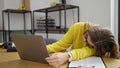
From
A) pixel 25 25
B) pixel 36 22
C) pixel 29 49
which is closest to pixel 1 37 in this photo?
pixel 25 25

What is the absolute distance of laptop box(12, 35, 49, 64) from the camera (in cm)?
95

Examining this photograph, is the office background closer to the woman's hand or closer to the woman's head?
the woman's head

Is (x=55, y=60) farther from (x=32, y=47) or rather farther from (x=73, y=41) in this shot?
(x=73, y=41)

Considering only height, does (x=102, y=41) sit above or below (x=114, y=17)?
below

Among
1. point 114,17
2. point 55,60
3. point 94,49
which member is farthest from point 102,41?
point 114,17

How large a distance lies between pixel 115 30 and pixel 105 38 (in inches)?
68.4

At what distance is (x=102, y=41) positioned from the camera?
41.8 inches

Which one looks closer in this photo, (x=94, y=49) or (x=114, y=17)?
(x=94, y=49)

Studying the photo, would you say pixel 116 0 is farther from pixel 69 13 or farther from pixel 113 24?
pixel 69 13

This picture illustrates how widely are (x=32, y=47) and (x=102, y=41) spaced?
16.8 inches

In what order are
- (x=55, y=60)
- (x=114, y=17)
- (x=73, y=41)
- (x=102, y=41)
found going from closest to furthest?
1. (x=55, y=60)
2. (x=102, y=41)
3. (x=73, y=41)
4. (x=114, y=17)

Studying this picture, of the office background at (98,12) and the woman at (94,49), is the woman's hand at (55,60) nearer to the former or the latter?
the woman at (94,49)

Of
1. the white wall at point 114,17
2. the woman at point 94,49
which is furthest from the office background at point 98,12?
the woman at point 94,49

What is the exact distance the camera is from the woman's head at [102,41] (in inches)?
42.1
